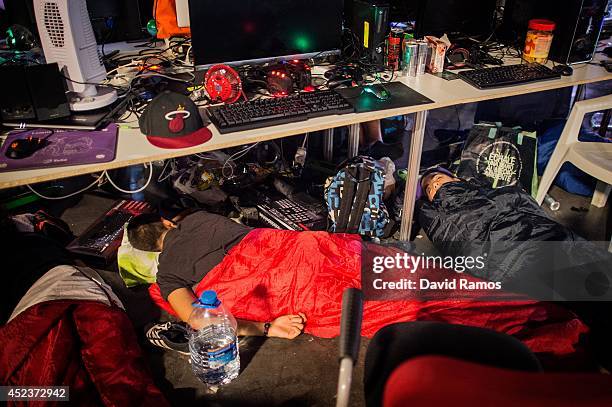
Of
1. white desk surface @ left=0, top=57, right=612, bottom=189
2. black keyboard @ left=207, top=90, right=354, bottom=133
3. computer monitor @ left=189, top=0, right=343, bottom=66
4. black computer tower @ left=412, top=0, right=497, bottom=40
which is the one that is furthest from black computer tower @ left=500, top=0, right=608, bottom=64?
black keyboard @ left=207, top=90, right=354, bottom=133

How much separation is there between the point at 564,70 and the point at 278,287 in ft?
5.52

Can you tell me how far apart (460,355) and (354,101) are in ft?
3.67

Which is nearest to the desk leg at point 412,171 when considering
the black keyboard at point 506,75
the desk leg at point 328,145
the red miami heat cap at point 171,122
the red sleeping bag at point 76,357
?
the black keyboard at point 506,75

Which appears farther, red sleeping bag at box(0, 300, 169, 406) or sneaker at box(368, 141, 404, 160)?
sneaker at box(368, 141, 404, 160)

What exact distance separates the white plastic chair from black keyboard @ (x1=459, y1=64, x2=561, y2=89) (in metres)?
0.25

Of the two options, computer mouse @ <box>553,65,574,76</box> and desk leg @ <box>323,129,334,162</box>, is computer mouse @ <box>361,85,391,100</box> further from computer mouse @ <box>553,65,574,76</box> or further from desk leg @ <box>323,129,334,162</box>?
computer mouse @ <box>553,65,574,76</box>

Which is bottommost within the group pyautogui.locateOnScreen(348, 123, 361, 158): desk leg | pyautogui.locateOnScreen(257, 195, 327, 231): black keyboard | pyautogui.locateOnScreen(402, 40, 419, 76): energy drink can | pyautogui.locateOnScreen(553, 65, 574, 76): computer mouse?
pyautogui.locateOnScreen(257, 195, 327, 231): black keyboard

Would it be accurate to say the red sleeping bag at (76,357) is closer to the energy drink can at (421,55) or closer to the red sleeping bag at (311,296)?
the red sleeping bag at (311,296)

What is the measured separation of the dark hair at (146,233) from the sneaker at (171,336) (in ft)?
1.10

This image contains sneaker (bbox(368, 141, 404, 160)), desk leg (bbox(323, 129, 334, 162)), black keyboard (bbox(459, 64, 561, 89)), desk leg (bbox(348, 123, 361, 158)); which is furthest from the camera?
sneaker (bbox(368, 141, 404, 160))

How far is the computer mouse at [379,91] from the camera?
191 centimetres

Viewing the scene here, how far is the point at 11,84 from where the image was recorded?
63.5 inches

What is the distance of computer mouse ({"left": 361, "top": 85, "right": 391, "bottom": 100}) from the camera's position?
1.91 metres

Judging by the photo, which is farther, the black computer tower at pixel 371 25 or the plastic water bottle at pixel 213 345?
the black computer tower at pixel 371 25
